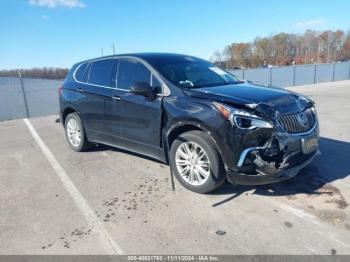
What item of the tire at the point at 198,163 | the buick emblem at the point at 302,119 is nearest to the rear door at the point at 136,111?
the tire at the point at 198,163

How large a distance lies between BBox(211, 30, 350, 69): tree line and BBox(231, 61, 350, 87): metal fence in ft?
170

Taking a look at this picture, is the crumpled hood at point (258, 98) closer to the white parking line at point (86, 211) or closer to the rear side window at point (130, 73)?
the rear side window at point (130, 73)

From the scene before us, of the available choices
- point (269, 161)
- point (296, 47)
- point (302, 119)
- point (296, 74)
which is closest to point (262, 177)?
point (269, 161)

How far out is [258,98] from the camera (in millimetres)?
3674

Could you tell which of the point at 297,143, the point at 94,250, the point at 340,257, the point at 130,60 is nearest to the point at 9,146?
the point at 130,60

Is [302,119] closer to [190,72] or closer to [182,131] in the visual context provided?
[182,131]

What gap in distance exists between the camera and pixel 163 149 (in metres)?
4.34

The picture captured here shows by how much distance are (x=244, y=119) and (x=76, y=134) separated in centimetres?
391

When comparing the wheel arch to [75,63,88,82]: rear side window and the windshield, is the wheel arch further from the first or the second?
[75,63,88,82]: rear side window

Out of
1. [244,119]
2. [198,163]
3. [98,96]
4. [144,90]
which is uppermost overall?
[144,90]

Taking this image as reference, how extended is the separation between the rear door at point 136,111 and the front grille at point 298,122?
1634 mm

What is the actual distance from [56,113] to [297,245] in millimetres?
12660

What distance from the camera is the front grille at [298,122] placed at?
138 inches

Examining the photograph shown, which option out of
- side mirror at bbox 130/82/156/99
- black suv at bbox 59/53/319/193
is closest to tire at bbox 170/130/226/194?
black suv at bbox 59/53/319/193
